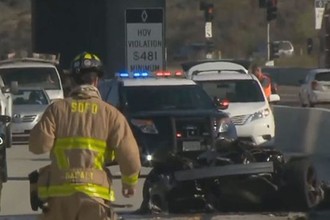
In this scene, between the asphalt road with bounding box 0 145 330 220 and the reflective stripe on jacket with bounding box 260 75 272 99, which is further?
the reflective stripe on jacket with bounding box 260 75 272 99

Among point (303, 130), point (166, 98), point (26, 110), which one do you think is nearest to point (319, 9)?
point (26, 110)

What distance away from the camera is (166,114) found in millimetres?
18250

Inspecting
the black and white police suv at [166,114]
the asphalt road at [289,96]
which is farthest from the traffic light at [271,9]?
the black and white police suv at [166,114]

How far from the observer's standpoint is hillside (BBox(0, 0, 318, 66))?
9831cm

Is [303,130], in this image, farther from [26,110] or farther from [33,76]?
[33,76]

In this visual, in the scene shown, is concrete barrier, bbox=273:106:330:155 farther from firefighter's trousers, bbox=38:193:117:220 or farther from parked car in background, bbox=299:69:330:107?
parked car in background, bbox=299:69:330:107

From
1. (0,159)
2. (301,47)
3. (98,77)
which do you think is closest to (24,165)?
(0,159)

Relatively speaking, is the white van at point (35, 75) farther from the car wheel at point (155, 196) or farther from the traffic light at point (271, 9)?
the car wheel at point (155, 196)

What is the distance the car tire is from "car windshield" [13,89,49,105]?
1874 cm

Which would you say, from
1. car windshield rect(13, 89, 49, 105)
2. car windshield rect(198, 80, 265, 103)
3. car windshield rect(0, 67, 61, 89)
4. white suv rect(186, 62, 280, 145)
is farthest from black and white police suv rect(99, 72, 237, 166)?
car windshield rect(0, 67, 61, 89)

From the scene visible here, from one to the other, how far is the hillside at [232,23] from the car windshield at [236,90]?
7009 cm

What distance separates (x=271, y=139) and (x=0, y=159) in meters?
10.1

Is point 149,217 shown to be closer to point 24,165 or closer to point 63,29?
point 24,165

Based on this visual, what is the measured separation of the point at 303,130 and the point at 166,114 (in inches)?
279
